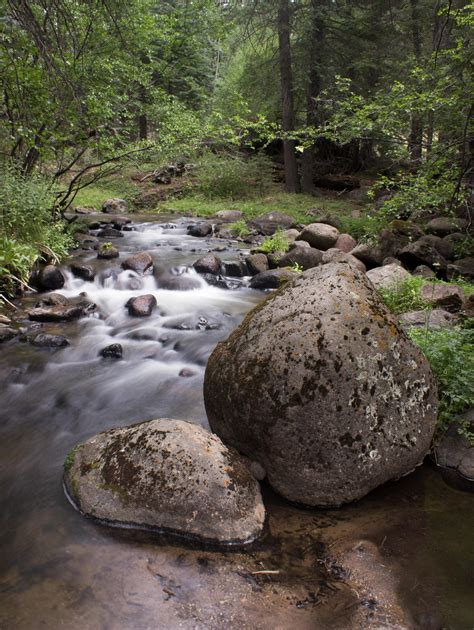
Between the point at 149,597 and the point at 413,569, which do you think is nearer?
the point at 149,597

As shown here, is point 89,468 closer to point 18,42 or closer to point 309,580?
point 309,580

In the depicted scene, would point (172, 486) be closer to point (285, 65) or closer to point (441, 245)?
point (441, 245)

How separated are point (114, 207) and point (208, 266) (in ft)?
36.9

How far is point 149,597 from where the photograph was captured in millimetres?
2801

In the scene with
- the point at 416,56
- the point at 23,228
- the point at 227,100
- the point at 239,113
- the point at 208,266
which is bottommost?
the point at 208,266

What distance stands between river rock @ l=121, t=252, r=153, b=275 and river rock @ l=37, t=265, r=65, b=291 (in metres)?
1.68

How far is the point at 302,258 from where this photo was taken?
11.2 metres

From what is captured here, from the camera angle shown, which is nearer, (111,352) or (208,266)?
(111,352)

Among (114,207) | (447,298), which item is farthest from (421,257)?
(114,207)

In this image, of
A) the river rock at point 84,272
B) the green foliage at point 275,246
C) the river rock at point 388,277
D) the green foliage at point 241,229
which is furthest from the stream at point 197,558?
the green foliage at point 241,229

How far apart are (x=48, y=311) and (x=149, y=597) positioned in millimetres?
6018

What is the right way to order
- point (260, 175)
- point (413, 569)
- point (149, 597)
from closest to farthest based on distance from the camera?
point (149, 597), point (413, 569), point (260, 175)

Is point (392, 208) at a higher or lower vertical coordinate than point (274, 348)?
higher

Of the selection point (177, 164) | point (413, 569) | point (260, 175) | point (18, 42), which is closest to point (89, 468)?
point (413, 569)
